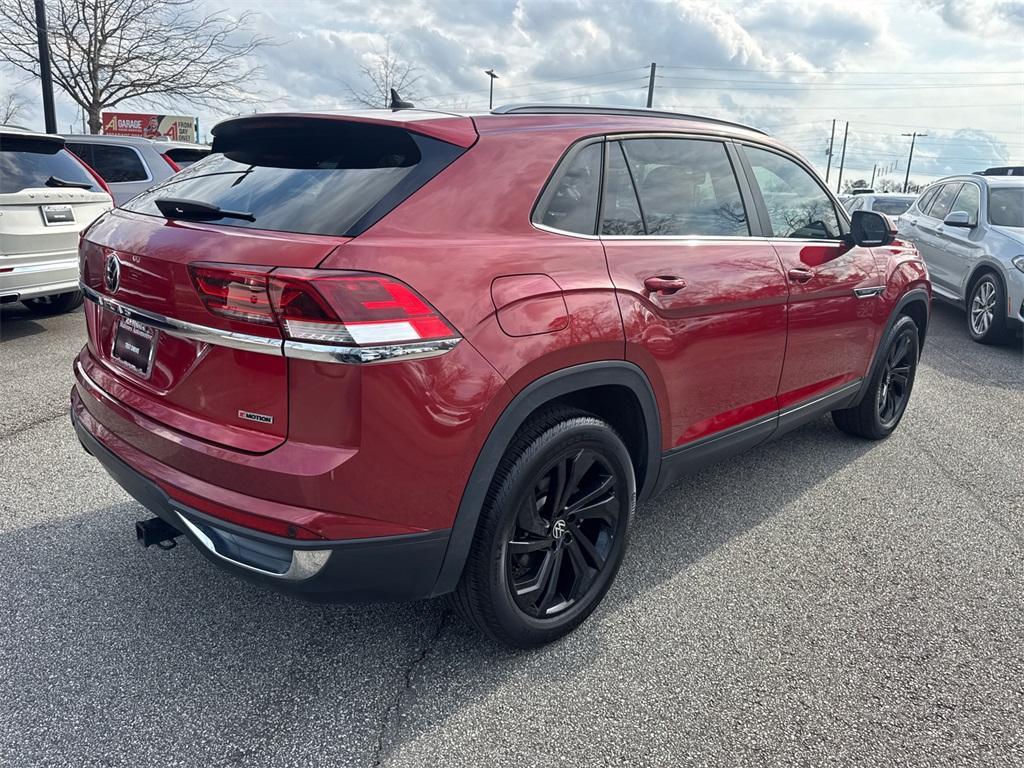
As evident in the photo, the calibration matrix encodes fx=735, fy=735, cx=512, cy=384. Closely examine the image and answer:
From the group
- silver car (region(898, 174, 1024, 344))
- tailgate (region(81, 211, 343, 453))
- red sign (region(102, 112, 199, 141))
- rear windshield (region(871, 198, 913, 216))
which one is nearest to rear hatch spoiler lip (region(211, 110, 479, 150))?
tailgate (region(81, 211, 343, 453))

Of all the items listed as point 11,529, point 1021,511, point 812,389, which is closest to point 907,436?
point 1021,511

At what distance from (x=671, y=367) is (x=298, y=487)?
1.45 meters

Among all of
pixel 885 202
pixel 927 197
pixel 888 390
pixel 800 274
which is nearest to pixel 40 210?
pixel 800 274

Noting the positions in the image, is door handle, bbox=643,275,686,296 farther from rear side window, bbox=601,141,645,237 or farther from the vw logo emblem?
the vw logo emblem

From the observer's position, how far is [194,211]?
2195mm

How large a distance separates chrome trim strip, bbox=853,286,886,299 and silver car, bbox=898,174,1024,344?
437cm

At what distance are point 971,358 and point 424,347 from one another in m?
7.15

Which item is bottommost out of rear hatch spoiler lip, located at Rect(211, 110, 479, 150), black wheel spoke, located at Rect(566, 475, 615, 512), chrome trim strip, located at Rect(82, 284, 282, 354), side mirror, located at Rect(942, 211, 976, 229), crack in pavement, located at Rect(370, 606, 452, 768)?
crack in pavement, located at Rect(370, 606, 452, 768)

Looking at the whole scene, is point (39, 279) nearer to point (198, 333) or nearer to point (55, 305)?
point (55, 305)

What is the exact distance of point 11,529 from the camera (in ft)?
10.4

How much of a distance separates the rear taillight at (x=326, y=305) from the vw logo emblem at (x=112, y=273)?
0.52 meters

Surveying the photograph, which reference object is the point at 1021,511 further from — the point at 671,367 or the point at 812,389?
the point at 671,367

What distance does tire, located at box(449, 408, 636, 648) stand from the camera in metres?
2.24

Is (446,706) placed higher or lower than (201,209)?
lower
